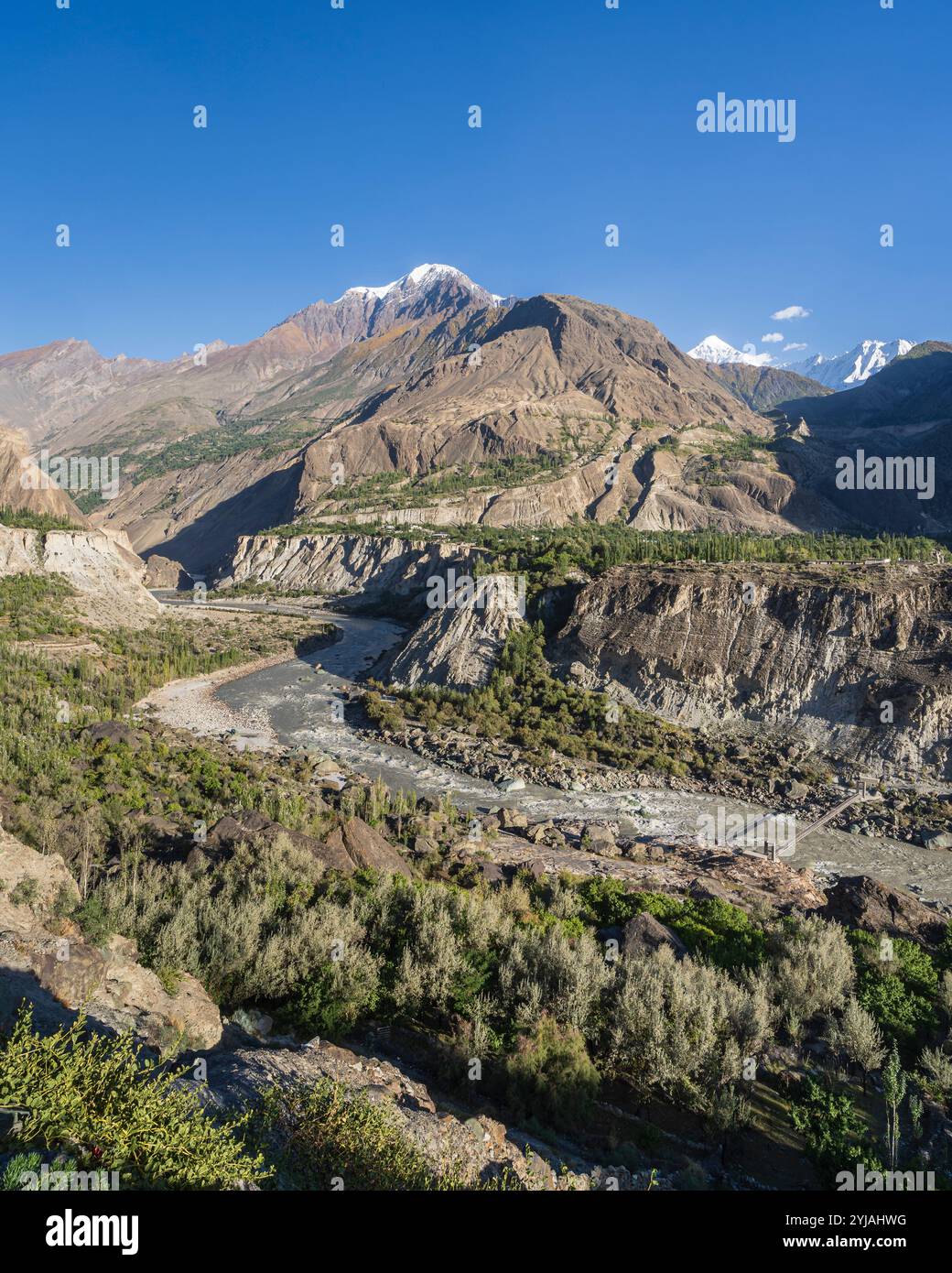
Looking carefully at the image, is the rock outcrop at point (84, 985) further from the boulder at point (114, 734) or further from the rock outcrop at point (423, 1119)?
the boulder at point (114, 734)

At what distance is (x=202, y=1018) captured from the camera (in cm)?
827

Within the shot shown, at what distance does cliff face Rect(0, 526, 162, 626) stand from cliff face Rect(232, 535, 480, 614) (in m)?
23.0

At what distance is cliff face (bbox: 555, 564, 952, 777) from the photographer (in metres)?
25.5

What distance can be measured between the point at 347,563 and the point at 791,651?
5681 cm

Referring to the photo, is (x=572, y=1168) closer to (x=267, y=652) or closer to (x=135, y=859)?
(x=135, y=859)

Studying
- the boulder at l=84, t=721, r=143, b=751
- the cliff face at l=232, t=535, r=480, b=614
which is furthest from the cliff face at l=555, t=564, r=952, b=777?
the cliff face at l=232, t=535, r=480, b=614

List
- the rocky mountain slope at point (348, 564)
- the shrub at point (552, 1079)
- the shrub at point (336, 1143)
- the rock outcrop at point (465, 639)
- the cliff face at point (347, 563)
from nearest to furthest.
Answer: the shrub at point (336, 1143), the shrub at point (552, 1079), the rock outcrop at point (465, 639), the rocky mountain slope at point (348, 564), the cliff face at point (347, 563)

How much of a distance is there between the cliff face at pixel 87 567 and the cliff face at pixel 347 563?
907 inches

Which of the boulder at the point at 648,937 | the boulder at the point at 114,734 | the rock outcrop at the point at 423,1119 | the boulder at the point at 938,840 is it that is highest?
the boulder at the point at 114,734

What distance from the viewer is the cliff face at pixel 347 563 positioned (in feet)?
217

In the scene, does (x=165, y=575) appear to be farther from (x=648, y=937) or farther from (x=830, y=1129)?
(x=830, y=1129)

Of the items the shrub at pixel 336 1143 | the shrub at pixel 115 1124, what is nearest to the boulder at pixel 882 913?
the shrub at pixel 336 1143

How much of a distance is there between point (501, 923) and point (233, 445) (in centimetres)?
17981

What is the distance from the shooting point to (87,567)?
50906mm
